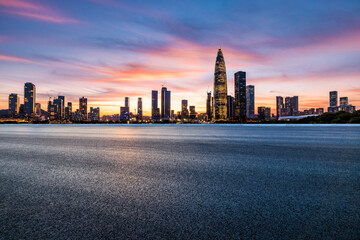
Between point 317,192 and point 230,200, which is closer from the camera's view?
point 230,200

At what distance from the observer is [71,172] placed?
17.3ft

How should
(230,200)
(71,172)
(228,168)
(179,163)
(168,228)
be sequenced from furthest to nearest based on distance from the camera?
1. (179,163)
2. (228,168)
3. (71,172)
4. (230,200)
5. (168,228)

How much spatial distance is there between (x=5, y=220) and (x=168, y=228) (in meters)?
1.91

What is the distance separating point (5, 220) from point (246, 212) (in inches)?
111

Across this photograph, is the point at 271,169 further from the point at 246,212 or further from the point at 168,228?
the point at 168,228

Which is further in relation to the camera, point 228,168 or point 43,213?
point 228,168

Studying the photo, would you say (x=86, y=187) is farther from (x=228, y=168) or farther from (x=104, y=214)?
(x=228, y=168)

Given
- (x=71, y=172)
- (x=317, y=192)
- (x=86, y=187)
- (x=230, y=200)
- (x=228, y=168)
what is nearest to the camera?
(x=230, y=200)

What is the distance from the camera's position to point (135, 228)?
2400 mm

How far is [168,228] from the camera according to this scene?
2383mm

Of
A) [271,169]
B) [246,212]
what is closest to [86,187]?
[246,212]

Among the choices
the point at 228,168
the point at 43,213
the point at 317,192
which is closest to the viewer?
the point at 43,213

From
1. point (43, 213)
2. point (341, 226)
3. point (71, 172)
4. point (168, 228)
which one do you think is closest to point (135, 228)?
point (168, 228)

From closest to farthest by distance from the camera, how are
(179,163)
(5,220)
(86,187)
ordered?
(5,220)
(86,187)
(179,163)
